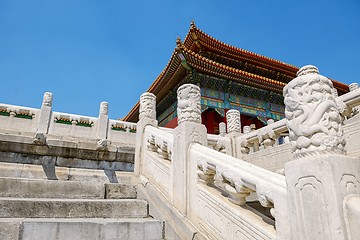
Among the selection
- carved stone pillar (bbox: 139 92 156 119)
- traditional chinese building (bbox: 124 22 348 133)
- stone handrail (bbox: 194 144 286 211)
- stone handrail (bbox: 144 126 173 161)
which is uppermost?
traditional chinese building (bbox: 124 22 348 133)

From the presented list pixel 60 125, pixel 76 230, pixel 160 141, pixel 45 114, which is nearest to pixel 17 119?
pixel 45 114

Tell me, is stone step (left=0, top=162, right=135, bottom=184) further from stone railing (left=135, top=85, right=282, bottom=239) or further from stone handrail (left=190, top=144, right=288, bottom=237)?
stone handrail (left=190, top=144, right=288, bottom=237)

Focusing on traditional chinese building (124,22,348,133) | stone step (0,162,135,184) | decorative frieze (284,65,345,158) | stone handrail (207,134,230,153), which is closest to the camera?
decorative frieze (284,65,345,158)

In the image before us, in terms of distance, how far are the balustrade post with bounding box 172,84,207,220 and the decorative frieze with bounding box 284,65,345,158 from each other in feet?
4.64

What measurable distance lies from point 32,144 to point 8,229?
4.82 m

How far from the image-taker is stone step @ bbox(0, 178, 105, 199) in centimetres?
339

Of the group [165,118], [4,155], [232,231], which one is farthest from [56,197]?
[165,118]

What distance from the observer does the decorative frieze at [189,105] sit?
11.1 ft

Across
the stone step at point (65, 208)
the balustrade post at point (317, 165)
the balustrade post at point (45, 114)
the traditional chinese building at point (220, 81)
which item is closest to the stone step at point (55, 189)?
the stone step at point (65, 208)

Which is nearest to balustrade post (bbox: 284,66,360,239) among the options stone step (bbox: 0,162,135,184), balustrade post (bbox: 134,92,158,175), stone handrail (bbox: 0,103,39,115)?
balustrade post (bbox: 134,92,158,175)

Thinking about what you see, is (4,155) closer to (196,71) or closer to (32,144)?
(32,144)

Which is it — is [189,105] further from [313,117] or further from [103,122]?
[103,122]

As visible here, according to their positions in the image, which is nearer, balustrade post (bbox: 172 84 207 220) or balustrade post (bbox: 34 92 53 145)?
balustrade post (bbox: 172 84 207 220)

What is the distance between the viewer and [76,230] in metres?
2.61
